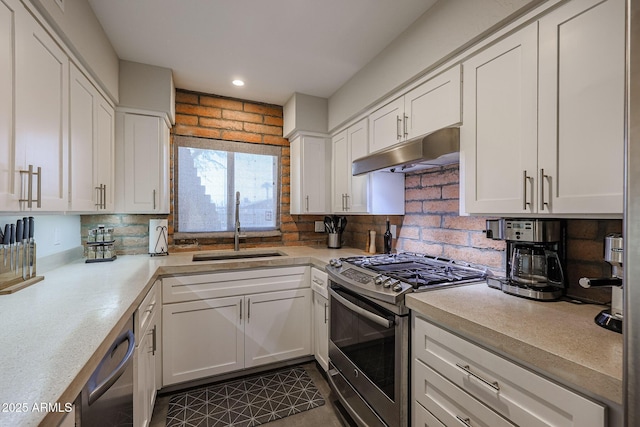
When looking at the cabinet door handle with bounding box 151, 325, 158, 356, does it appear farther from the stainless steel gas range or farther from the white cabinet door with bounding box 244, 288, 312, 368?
the stainless steel gas range

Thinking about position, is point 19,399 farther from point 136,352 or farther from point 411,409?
point 411,409

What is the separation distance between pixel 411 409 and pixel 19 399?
1382 millimetres

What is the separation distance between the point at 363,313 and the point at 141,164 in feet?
6.70

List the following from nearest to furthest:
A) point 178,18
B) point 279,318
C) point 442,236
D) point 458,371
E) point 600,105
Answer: point 600,105, point 458,371, point 178,18, point 442,236, point 279,318

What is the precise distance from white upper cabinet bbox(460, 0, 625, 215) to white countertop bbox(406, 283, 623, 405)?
39cm

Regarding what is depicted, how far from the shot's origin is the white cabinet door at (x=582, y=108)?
0.93 m

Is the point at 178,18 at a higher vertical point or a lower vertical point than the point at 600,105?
higher

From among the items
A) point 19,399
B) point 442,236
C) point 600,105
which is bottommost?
point 19,399

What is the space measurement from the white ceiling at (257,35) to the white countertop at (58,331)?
1554 mm

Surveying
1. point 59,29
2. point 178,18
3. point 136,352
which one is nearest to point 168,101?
point 178,18

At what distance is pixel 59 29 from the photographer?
1298mm

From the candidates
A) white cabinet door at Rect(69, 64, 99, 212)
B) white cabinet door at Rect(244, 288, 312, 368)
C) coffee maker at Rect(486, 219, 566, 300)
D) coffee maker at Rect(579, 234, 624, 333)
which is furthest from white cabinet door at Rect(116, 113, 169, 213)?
coffee maker at Rect(579, 234, 624, 333)

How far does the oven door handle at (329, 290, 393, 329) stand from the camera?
1395 millimetres

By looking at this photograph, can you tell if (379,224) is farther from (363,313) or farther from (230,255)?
(230,255)
